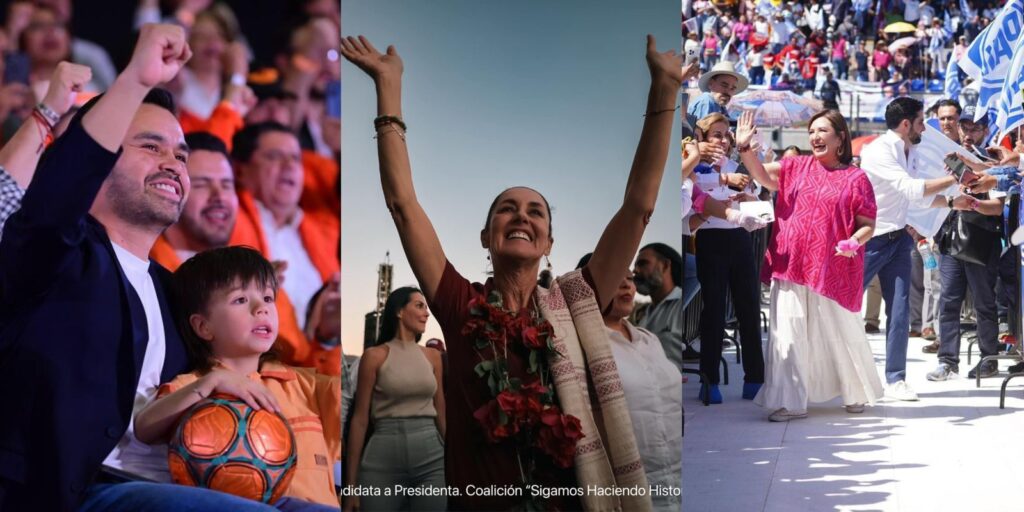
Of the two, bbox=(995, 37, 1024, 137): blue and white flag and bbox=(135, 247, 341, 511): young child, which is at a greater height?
bbox=(995, 37, 1024, 137): blue and white flag

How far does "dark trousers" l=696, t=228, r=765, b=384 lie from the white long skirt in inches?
18.3

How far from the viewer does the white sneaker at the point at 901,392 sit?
7.11 meters

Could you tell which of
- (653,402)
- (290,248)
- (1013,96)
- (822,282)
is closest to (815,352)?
(822,282)

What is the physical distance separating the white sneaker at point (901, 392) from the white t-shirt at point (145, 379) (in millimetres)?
5000

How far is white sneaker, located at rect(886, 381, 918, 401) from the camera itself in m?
7.11

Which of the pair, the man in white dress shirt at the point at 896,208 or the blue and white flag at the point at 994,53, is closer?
the man in white dress shirt at the point at 896,208

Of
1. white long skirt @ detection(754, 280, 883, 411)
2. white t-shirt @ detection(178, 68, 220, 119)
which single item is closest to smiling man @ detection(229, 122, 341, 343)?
white t-shirt @ detection(178, 68, 220, 119)

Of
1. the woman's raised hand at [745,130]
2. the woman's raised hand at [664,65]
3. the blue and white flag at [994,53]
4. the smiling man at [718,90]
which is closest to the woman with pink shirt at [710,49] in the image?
the blue and white flag at [994,53]

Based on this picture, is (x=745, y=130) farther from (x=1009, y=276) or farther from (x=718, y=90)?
(x=1009, y=276)

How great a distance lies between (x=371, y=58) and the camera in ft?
11.5

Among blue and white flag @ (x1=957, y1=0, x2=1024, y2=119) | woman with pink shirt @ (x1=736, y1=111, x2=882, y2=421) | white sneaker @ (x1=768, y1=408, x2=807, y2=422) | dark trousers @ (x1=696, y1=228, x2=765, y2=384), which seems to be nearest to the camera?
white sneaker @ (x1=768, y1=408, x2=807, y2=422)

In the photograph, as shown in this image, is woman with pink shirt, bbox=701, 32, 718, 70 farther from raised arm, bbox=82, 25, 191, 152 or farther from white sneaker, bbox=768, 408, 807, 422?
raised arm, bbox=82, 25, 191, 152

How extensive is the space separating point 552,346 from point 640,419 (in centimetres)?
37

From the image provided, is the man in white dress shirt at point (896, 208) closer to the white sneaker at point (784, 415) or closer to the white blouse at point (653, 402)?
the white sneaker at point (784, 415)
